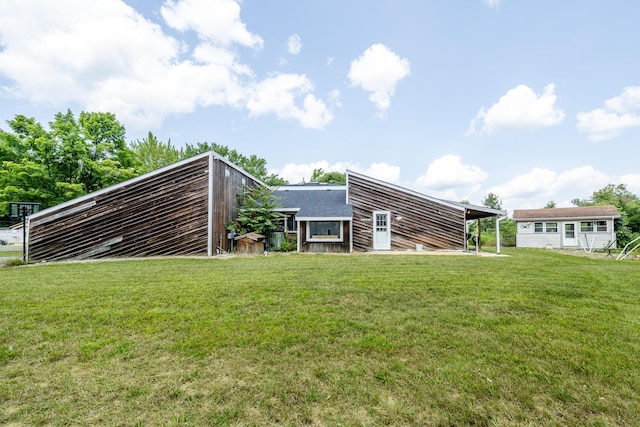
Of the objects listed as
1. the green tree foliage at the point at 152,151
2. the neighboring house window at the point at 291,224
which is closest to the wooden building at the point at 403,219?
the neighboring house window at the point at 291,224

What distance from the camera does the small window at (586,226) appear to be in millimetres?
19891

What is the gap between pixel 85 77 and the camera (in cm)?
1565

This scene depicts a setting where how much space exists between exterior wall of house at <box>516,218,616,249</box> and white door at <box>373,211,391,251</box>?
14.9 m

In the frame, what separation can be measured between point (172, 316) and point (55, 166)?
926 inches

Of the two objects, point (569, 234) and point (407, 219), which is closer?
point (407, 219)

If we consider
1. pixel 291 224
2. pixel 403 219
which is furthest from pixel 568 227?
pixel 291 224

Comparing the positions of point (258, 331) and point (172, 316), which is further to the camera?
point (172, 316)

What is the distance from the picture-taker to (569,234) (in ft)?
67.2

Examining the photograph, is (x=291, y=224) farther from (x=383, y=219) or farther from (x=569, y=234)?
(x=569, y=234)

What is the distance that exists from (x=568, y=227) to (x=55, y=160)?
3865 centimetres

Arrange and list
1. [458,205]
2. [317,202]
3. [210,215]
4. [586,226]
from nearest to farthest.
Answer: [210,215] → [458,205] → [317,202] → [586,226]

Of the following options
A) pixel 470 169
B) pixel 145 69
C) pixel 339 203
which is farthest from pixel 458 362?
pixel 470 169

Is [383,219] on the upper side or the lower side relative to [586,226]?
upper

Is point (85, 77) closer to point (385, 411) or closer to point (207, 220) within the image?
point (207, 220)
